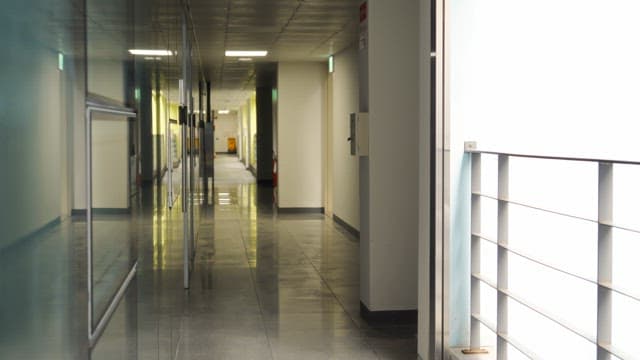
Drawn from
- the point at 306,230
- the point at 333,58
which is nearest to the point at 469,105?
the point at 306,230

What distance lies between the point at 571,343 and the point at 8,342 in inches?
231

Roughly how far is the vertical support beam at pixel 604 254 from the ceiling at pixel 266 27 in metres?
2.22

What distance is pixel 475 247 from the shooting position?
436 cm

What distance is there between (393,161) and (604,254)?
314 cm

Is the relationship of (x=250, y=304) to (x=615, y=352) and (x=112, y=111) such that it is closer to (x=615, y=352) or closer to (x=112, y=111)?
(x=615, y=352)

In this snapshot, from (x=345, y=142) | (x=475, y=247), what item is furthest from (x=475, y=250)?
(x=345, y=142)

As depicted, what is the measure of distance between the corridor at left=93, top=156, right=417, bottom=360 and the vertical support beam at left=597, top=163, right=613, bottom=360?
67.5 inches

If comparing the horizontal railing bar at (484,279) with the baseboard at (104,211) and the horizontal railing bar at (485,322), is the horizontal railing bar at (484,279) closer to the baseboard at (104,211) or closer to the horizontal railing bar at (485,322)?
the horizontal railing bar at (485,322)

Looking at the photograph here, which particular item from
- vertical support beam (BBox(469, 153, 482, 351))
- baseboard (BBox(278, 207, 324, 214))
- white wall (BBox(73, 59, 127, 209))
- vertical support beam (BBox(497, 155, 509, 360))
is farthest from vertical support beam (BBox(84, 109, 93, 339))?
baseboard (BBox(278, 207, 324, 214))

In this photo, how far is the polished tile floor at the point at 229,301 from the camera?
1.34 meters

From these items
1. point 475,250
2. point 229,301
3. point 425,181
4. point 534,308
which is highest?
point 425,181

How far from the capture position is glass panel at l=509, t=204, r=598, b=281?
6.51 m

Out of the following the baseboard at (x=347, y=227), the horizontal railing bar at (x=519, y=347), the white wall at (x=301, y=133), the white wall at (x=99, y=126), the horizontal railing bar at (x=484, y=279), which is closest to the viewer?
the white wall at (x=99, y=126)

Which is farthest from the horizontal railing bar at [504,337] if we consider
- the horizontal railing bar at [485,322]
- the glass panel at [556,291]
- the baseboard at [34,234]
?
the baseboard at [34,234]
